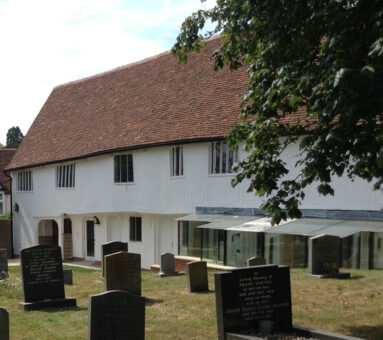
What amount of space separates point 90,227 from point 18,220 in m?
7.17

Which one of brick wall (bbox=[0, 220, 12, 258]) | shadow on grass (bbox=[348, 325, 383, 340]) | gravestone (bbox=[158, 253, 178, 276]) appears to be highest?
shadow on grass (bbox=[348, 325, 383, 340])

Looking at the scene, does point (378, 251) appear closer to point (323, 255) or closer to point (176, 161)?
point (323, 255)

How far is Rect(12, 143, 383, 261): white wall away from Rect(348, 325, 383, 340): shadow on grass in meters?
8.39

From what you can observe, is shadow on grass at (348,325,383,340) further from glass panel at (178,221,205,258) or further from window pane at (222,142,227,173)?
glass panel at (178,221,205,258)

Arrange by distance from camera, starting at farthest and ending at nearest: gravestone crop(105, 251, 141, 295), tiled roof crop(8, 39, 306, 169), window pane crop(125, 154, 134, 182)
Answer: window pane crop(125, 154, 134, 182) → tiled roof crop(8, 39, 306, 169) → gravestone crop(105, 251, 141, 295)

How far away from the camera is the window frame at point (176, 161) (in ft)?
80.9

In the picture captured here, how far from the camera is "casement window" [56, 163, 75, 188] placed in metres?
31.6

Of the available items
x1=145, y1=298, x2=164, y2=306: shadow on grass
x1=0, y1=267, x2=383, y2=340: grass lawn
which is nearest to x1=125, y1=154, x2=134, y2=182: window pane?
x1=0, y1=267, x2=383, y2=340: grass lawn

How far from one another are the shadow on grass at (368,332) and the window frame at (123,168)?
Result: 58.9 feet

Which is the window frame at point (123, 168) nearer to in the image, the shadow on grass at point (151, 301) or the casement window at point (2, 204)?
the shadow on grass at point (151, 301)

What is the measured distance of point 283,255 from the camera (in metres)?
19.8

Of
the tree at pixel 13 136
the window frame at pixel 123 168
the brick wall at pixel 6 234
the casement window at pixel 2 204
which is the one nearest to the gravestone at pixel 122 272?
the window frame at pixel 123 168

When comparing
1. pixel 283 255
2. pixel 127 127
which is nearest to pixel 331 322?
pixel 283 255

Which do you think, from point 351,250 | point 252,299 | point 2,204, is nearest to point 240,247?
point 351,250
